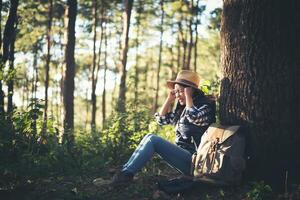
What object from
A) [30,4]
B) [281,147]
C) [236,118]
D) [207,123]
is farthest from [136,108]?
[30,4]

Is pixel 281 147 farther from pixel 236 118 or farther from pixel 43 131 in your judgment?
pixel 43 131

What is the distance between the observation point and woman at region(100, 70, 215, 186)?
17.4ft

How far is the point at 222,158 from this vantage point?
4762 millimetres

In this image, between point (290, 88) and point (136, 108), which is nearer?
point (290, 88)

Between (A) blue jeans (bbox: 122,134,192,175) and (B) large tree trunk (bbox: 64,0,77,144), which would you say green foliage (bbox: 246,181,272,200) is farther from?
(B) large tree trunk (bbox: 64,0,77,144)

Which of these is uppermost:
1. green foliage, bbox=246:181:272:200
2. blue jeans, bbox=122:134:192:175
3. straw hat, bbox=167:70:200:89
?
straw hat, bbox=167:70:200:89

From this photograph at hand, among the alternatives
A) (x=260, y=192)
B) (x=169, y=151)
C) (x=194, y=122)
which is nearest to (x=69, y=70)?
(x=169, y=151)

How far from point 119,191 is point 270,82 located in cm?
238

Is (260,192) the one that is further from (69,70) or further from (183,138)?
(69,70)

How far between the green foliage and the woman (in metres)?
1.15

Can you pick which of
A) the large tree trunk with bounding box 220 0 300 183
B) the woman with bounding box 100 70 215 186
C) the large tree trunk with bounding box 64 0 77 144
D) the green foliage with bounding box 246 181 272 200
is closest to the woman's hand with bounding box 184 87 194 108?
the woman with bounding box 100 70 215 186

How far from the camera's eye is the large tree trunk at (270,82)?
15.8ft

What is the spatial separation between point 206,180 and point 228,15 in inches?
84.6

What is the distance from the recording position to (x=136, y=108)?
775 cm
